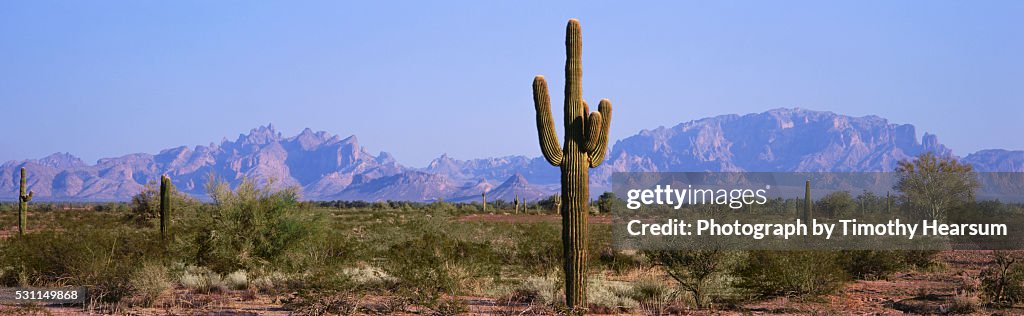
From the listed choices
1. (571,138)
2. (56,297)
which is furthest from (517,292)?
Answer: (56,297)

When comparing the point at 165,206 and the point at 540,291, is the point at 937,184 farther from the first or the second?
the point at 165,206

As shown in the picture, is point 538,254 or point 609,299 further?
point 538,254

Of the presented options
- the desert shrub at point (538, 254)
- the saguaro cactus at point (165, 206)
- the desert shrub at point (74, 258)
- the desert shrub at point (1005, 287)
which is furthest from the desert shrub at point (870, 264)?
the saguaro cactus at point (165, 206)

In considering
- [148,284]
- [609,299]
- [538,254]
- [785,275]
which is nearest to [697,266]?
[609,299]

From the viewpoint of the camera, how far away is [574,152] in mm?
14961

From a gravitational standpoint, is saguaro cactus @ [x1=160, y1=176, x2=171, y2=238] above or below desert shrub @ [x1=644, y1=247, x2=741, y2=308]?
above

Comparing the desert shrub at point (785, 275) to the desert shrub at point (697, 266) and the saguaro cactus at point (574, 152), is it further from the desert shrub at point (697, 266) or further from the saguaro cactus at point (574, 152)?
the saguaro cactus at point (574, 152)

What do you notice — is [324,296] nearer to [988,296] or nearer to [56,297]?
[56,297]

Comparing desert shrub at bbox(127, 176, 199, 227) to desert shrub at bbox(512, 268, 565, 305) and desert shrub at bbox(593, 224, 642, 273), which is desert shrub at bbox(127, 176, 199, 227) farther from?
desert shrub at bbox(512, 268, 565, 305)

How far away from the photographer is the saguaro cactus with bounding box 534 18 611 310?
1491 centimetres

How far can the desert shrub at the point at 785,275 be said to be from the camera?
58.6ft

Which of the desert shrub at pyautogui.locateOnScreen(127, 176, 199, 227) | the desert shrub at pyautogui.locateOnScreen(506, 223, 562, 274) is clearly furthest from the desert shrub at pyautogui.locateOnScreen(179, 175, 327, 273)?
the desert shrub at pyautogui.locateOnScreen(127, 176, 199, 227)

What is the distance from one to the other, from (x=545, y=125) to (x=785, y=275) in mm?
5693

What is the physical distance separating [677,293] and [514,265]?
535 cm
